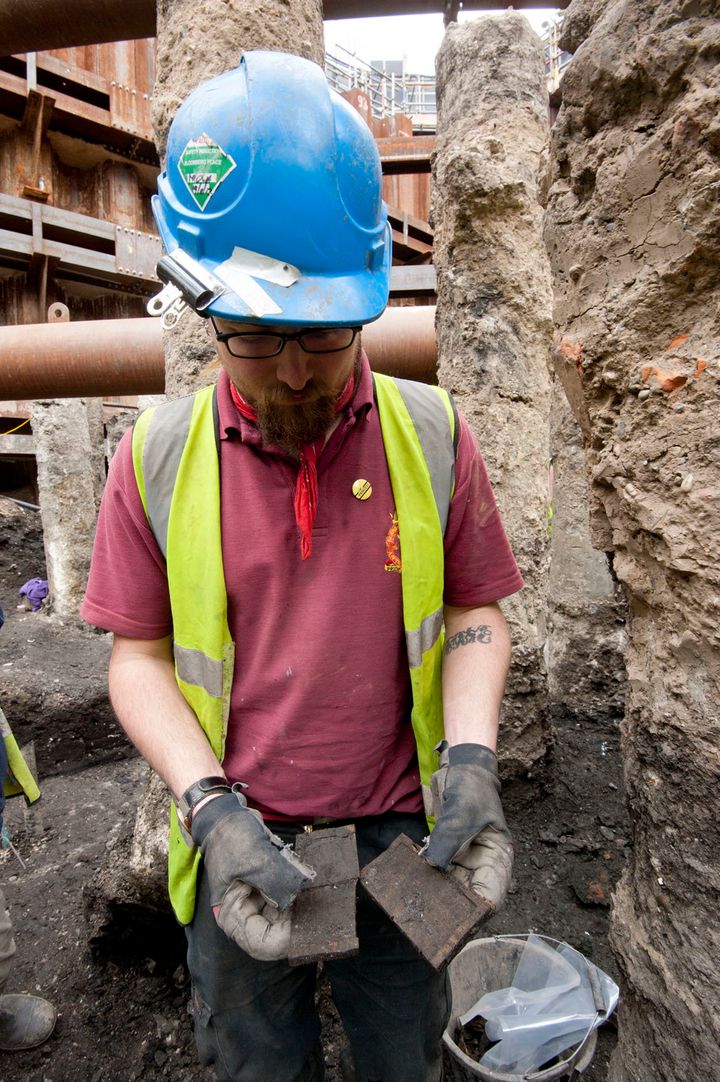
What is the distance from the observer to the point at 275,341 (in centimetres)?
129

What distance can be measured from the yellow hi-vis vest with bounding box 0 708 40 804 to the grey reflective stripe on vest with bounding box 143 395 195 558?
156 cm

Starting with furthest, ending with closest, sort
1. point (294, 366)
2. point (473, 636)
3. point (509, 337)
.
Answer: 1. point (509, 337)
2. point (473, 636)
3. point (294, 366)

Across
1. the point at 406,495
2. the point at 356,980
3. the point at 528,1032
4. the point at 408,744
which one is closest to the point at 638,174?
the point at 406,495

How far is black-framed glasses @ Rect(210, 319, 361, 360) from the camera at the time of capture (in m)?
1.28

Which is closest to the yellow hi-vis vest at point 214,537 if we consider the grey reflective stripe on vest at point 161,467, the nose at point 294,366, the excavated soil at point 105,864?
the grey reflective stripe on vest at point 161,467

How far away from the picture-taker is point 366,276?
134cm

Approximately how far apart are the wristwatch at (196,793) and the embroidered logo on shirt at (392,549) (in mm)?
562

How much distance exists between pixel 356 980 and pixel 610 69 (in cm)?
204

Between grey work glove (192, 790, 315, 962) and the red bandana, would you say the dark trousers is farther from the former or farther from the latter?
the red bandana

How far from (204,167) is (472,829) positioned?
1344mm

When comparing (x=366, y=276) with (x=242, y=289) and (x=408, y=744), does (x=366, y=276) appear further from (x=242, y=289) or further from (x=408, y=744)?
(x=408, y=744)

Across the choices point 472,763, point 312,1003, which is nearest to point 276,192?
point 472,763

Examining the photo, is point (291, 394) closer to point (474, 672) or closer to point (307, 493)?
point (307, 493)

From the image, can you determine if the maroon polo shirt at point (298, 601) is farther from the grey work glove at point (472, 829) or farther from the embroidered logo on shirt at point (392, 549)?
the grey work glove at point (472, 829)
